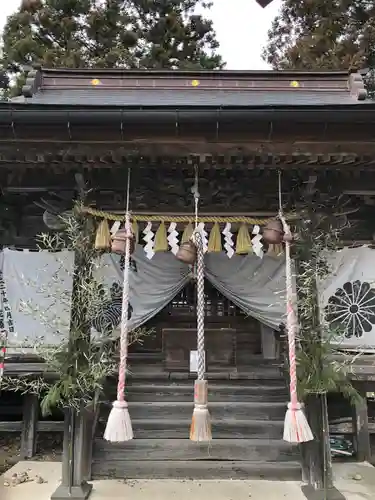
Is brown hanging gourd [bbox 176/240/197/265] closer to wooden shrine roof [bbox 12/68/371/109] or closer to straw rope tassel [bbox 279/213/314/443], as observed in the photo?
straw rope tassel [bbox 279/213/314/443]

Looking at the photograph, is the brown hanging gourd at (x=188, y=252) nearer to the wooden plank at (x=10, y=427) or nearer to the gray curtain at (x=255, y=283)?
the gray curtain at (x=255, y=283)

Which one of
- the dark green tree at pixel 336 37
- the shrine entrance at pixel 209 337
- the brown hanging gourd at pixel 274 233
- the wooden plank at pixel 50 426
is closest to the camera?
the brown hanging gourd at pixel 274 233

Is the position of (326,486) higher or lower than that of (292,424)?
lower

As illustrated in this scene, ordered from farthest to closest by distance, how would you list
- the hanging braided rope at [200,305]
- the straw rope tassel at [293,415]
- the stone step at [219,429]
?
the stone step at [219,429] → the hanging braided rope at [200,305] → the straw rope tassel at [293,415]

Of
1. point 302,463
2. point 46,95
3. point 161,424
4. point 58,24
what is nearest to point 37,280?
point 161,424

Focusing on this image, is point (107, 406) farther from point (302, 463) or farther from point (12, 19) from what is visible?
point (12, 19)

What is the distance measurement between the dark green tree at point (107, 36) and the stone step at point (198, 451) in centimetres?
1315

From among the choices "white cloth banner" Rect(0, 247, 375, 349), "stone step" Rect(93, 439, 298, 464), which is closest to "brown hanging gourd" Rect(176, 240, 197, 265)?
"white cloth banner" Rect(0, 247, 375, 349)

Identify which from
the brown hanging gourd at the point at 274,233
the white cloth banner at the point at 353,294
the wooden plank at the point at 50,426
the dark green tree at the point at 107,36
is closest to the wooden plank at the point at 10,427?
the wooden plank at the point at 50,426

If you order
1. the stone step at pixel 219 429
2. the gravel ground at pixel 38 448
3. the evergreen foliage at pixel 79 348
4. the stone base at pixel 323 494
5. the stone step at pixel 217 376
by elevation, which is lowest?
the gravel ground at pixel 38 448

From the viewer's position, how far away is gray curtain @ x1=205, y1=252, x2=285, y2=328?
6.15m

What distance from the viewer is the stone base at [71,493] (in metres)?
4.42

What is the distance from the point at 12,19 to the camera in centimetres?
1630

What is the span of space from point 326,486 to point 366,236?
126 inches
